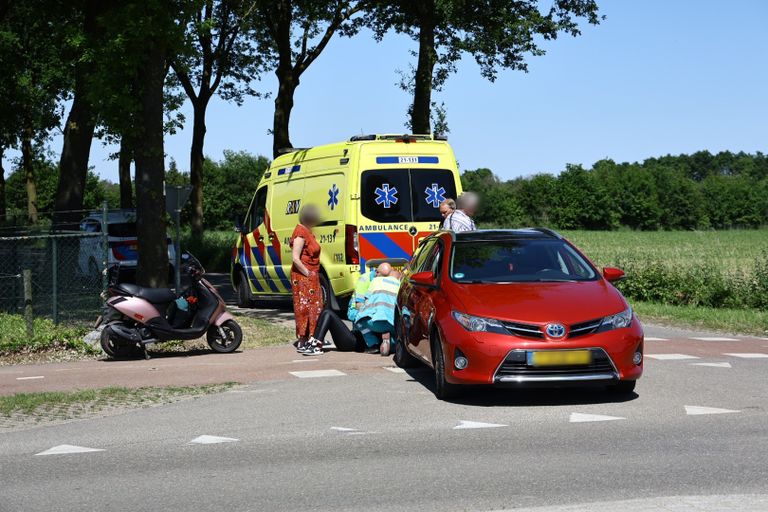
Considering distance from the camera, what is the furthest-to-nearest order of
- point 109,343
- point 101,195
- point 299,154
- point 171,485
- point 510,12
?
point 101,195
point 510,12
point 299,154
point 109,343
point 171,485

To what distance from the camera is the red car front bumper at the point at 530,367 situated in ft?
28.5

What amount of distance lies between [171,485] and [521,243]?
16.5 ft

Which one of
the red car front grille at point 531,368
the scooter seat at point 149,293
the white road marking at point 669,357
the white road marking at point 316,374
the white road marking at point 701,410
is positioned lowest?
the white road marking at point 701,410

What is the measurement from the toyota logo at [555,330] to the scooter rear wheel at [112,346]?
20.6ft

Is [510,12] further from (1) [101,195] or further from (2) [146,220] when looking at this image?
(1) [101,195]

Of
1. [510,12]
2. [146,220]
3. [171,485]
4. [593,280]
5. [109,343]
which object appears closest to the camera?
[171,485]

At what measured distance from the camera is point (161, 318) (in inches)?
514

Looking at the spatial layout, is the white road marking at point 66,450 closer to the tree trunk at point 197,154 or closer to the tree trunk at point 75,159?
the tree trunk at point 75,159

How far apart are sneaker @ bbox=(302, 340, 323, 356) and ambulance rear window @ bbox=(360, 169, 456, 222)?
139 inches

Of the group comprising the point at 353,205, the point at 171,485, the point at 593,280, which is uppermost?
the point at 353,205

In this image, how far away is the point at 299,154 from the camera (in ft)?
61.1

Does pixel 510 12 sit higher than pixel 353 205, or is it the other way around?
pixel 510 12

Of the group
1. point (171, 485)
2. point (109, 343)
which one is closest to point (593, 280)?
point (171, 485)

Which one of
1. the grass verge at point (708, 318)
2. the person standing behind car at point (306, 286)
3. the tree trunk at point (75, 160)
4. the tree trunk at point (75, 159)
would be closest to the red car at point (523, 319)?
the person standing behind car at point (306, 286)
